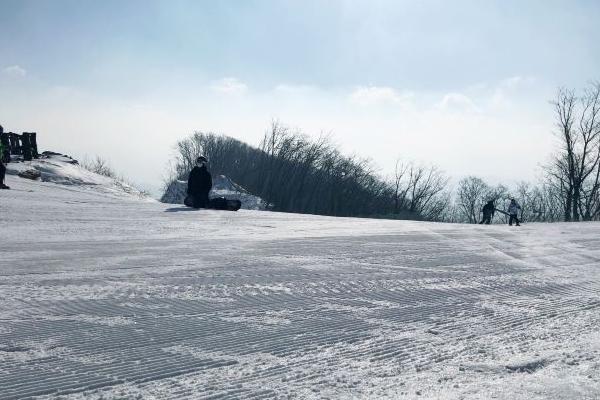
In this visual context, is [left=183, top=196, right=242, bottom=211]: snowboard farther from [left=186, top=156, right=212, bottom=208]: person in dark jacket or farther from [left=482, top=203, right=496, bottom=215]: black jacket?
[left=482, top=203, right=496, bottom=215]: black jacket

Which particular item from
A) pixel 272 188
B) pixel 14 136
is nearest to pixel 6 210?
pixel 14 136

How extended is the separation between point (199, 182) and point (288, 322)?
1254 cm

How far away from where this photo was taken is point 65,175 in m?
21.2

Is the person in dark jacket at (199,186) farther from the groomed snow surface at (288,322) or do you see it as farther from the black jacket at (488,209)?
the black jacket at (488,209)

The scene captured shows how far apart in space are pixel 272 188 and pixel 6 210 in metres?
51.1

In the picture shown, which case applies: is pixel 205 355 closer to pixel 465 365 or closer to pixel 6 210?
pixel 465 365

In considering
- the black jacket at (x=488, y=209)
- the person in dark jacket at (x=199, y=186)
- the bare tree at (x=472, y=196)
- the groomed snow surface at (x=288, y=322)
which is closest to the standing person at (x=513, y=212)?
the black jacket at (x=488, y=209)

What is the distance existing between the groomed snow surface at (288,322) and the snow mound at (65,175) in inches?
530

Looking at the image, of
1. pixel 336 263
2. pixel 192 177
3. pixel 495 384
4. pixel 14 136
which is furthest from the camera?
pixel 14 136

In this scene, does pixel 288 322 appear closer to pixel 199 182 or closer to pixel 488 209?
pixel 199 182

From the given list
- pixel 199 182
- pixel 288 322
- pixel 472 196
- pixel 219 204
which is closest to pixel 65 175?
pixel 199 182

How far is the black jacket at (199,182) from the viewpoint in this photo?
625 inches

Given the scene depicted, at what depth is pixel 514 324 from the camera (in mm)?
3889

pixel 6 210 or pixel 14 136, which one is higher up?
pixel 14 136
